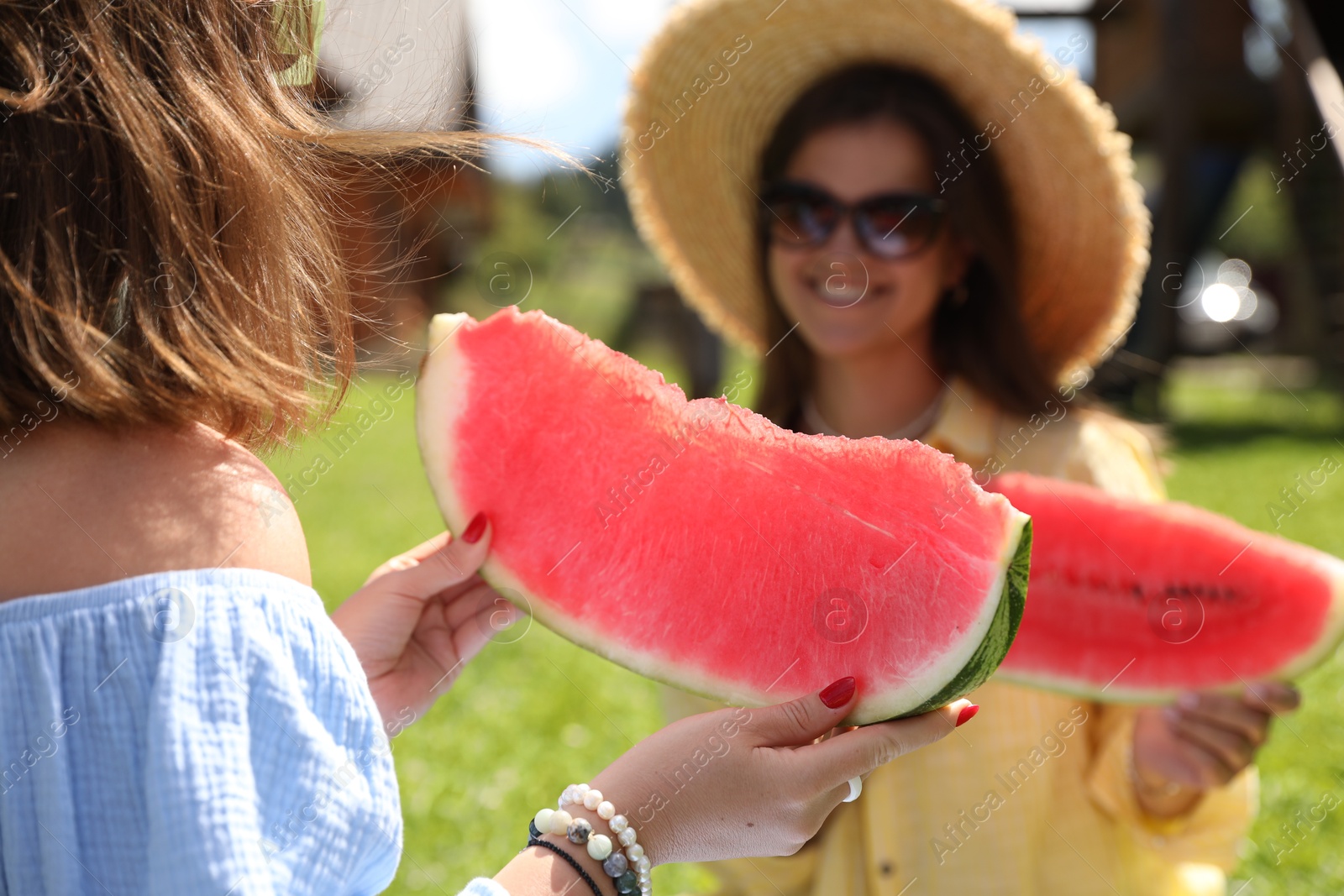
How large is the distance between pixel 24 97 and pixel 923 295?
1.64 m

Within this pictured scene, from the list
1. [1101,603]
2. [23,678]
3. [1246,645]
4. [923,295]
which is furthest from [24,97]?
[1246,645]

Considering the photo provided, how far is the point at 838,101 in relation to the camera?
2.14 meters

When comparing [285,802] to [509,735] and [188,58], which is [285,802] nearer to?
Result: [188,58]

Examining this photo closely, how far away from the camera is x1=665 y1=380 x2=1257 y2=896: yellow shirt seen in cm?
175

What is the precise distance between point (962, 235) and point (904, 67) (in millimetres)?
415

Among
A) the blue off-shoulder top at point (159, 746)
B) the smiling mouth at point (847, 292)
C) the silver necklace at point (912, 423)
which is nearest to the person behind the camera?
the blue off-shoulder top at point (159, 746)

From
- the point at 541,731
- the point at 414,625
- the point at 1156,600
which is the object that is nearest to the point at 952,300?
the point at 1156,600

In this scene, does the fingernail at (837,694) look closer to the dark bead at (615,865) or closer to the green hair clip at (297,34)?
the dark bead at (615,865)

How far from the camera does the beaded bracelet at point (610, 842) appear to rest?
1.05 metres

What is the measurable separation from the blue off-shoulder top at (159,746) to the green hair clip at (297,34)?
55cm

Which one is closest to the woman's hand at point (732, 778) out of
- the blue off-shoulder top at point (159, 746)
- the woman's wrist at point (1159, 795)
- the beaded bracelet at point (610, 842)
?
the beaded bracelet at point (610, 842)

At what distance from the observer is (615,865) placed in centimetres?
105

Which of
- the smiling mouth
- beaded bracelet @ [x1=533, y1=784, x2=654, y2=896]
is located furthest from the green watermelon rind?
the smiling mouth

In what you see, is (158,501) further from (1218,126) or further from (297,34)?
(1218,126)
